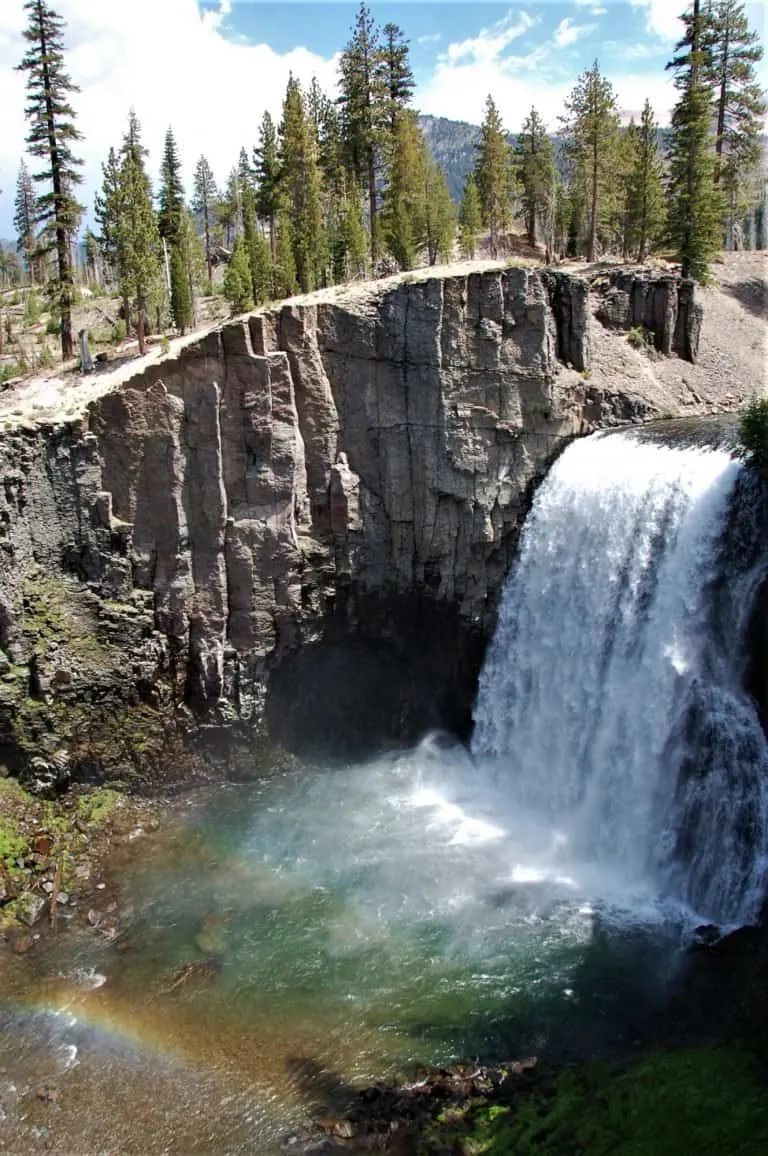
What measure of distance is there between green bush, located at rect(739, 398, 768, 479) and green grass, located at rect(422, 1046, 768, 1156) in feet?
41.7

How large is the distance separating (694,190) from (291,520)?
A: 25674 mm

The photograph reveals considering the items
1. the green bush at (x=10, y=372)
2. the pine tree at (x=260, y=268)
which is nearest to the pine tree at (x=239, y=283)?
the pine tree at (x=260, y=268)

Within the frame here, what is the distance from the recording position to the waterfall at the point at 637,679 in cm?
1884

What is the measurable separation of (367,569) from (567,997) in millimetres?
14236

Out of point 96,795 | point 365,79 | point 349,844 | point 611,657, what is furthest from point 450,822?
point 365,79

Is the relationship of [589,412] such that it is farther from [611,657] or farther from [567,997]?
[567,997]

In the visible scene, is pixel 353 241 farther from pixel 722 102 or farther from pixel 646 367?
pixel 722 102

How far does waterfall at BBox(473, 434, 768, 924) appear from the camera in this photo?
18.8 metres

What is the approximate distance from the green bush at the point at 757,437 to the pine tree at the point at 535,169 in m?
35.3

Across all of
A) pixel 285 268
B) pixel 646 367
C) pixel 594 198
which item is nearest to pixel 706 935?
pixel 646 367

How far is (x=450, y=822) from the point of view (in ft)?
75.9

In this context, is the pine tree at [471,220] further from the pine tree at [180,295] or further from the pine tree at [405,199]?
the pine tree at [180,295]

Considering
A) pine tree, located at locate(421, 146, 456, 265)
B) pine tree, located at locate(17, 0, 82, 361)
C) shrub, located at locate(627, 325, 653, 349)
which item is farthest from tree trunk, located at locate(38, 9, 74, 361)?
pine tree, located at locate(421, 146, 456, 265)

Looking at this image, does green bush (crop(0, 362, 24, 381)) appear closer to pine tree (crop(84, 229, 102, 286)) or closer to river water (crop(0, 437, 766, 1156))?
river water (crop(0, 437, 766, 1156))
